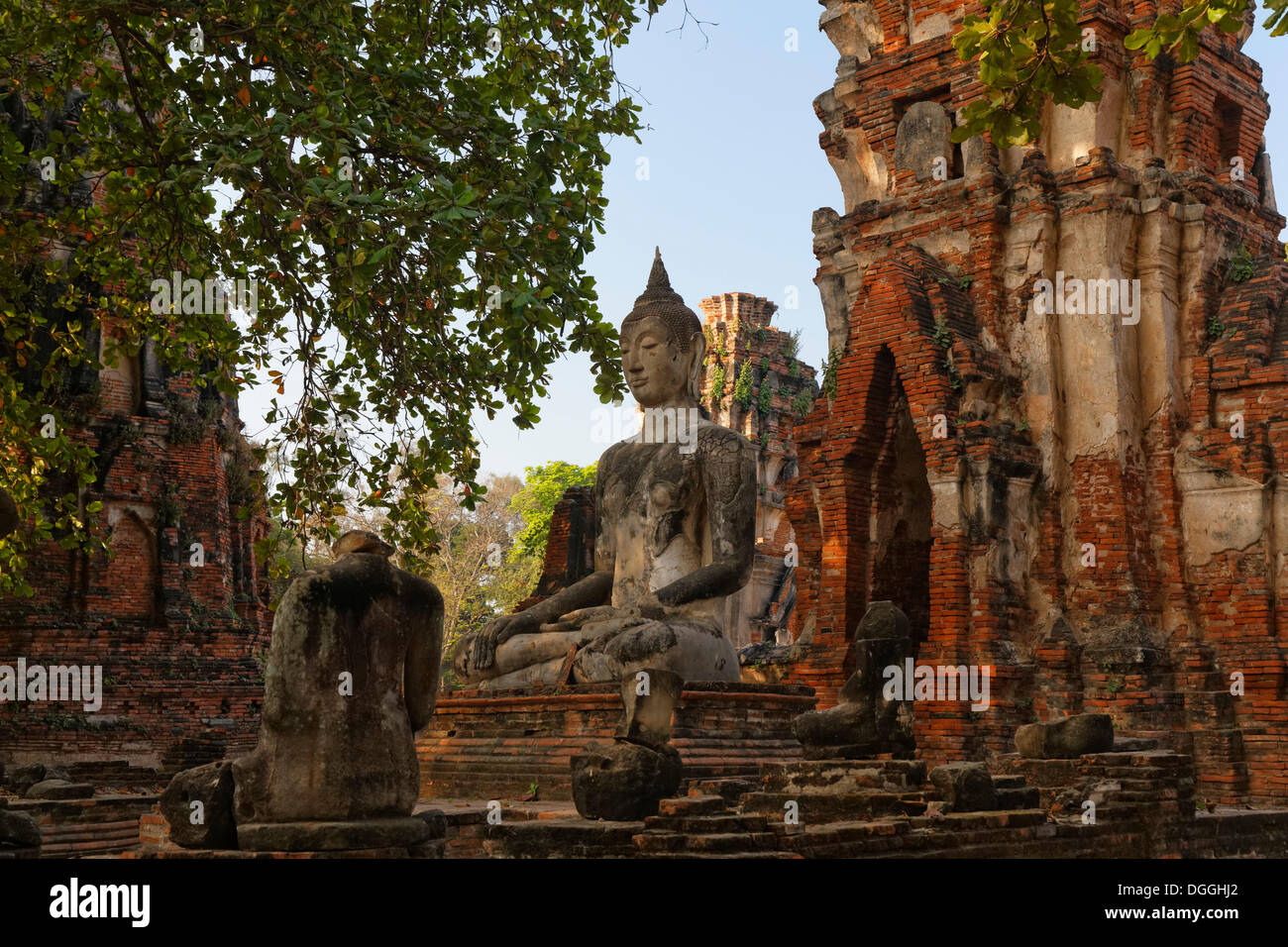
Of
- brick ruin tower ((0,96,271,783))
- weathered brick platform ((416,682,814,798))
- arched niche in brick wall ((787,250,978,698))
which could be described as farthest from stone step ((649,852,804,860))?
brick ruin tower ((0,96,271,783))

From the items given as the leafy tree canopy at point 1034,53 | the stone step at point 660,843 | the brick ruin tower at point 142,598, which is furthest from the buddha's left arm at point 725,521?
the brick ruin tower at point 142,598

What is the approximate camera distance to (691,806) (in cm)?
662

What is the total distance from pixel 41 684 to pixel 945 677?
11497 mm

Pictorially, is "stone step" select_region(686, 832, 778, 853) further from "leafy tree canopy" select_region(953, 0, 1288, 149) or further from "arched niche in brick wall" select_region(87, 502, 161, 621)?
"arched niche in brick wall" select_region(87, 502, 161, 621)

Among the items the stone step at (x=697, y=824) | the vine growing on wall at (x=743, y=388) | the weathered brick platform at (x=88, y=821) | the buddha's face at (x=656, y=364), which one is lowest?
the weathered brick platform at (x=88, y=821)

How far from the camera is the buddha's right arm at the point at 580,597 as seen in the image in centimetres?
1084

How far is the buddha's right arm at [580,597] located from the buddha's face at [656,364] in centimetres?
143

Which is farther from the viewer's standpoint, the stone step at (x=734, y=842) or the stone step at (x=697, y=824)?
the stone step at (x=697, y=824)

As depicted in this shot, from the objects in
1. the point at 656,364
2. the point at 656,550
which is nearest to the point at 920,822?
the point at 656,550

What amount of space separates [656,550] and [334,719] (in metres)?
5.16

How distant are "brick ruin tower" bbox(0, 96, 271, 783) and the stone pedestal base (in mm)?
11937

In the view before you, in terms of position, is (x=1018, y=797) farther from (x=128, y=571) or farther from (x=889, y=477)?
(x=128, y=571)

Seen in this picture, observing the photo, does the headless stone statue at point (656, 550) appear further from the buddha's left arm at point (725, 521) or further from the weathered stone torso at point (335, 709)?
the weathered stone torso at point (335, 709)

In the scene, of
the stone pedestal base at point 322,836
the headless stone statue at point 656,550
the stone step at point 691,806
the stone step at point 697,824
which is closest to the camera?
the stone pedestal base at point 322,836
